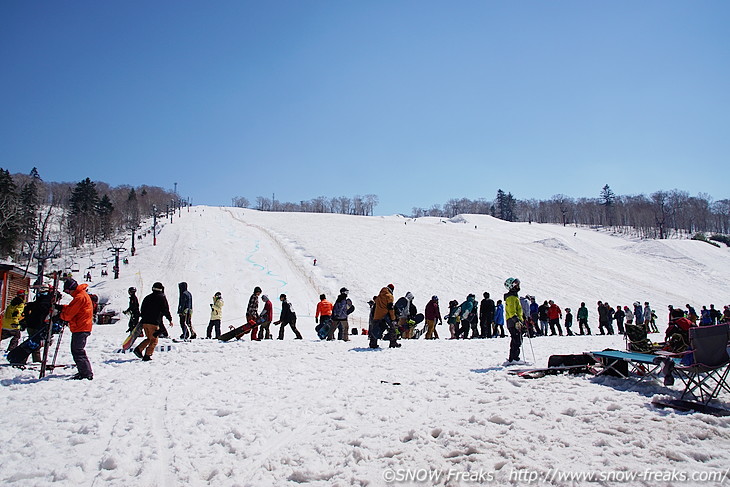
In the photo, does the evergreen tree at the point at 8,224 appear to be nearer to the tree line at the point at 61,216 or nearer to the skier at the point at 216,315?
the tree line at the point at 61,216

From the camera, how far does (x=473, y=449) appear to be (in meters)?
4.37

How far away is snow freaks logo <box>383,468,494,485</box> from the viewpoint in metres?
3.84

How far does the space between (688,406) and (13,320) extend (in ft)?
41.3

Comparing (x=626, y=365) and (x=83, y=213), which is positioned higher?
(x=83, y=213)

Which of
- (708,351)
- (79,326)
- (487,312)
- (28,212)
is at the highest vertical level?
(28,212)

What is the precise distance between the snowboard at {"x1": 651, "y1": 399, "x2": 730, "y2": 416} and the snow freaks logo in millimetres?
3182

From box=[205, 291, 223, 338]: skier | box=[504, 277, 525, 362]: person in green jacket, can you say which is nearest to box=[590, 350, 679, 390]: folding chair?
box=[504, 277, 525, 362]: person in green jacket

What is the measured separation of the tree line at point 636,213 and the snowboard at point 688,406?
113774 millimetres

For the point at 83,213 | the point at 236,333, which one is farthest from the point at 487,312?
the point at 83,213

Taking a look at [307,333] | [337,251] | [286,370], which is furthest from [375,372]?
[337,251]

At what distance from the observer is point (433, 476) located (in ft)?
13.0

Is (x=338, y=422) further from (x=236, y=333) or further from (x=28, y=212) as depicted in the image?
(x=28, y=212)

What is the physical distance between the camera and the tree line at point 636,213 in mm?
109781

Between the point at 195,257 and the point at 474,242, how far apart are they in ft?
106
